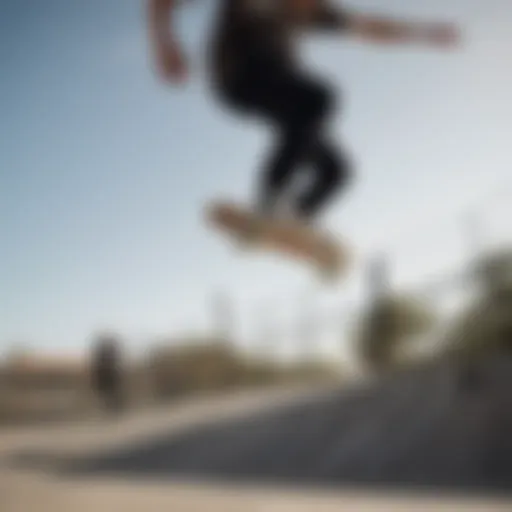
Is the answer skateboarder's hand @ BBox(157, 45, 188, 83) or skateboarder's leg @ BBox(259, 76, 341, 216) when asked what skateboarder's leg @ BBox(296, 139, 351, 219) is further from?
skateboarder's hand @ BBox(157, 45, 188, 83)

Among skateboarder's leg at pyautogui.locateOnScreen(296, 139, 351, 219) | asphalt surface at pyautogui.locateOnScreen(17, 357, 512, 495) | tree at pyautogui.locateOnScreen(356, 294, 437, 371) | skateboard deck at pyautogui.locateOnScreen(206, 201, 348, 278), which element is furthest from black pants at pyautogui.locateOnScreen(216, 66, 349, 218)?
asphalt surface at pyautogui.locateOnScreen(17, 357, 512, 495)

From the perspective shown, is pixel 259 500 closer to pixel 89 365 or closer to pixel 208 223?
pixel 89 365

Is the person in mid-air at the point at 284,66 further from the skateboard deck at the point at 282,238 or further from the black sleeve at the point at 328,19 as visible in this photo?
the skateboard deck at the point at 282,238

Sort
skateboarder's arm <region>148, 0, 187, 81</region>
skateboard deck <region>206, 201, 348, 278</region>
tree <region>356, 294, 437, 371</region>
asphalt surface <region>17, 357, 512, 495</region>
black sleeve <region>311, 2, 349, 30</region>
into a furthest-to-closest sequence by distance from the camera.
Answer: asphalt surface <region>17, 357, 512, 495</region> → tree <region>356, 294, 437, 371</region> → skateboard deck <region>206, 201, 348, 278</region> → skateboarder's arm <region>148, 0, 187, 81</region> → black sleeve <region>311, 2, 349, 30</region>

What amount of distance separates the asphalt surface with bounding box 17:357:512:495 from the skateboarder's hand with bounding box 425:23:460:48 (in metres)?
2.68

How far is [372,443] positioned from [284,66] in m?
3.38

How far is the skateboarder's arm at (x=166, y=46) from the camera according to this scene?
2275 mm

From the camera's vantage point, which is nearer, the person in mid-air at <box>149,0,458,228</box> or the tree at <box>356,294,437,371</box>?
the person in mid-air at <box>149,0,458,228</box>

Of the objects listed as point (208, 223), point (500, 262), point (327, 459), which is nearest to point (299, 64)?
point (208, 223)

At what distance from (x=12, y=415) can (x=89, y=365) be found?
0.84 m

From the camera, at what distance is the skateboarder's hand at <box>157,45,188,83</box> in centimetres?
230

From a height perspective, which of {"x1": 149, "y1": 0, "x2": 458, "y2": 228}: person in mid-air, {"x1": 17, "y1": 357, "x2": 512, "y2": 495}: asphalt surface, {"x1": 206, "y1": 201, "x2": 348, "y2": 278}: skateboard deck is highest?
{"x1": 149, "y1": 0, "x2": 458, "y2": 228}: person in mid-air

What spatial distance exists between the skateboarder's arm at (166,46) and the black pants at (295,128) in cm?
16

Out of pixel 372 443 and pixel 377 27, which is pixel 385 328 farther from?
pixel 372 443
